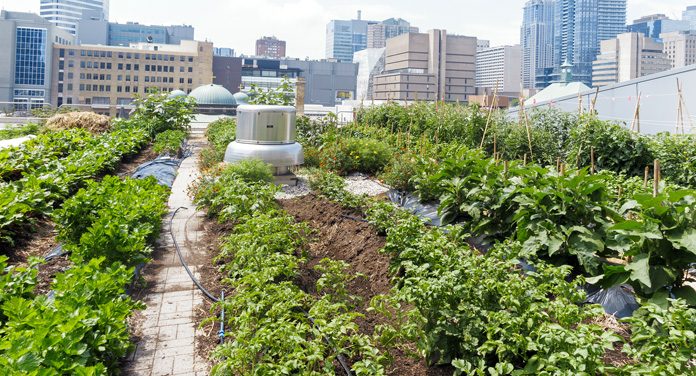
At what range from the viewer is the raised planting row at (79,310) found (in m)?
2.89

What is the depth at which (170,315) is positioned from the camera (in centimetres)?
480

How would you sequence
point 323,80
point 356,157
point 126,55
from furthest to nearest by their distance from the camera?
point 323,80 < point 126,55 < point 356,157

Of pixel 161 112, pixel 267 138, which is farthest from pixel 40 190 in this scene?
pixel 161 112

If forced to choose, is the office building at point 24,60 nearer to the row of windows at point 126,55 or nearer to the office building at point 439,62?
the row of windows at point 126,55

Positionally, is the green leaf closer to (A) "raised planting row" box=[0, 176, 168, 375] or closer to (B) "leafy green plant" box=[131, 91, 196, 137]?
(A) "raised planting row" box=[0, 176, 168, 375]

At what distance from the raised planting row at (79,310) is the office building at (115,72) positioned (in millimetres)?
102256

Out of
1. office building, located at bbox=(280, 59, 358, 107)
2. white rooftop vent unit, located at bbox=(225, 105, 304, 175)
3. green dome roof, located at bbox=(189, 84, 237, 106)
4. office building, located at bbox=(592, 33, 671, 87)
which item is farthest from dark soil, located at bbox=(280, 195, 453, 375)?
office building, located at bbox=(592, 33, 671, 87)

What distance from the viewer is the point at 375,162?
12.6m

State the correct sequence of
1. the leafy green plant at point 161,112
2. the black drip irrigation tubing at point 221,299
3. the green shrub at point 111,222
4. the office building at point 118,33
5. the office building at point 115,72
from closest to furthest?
1. the black drip irrigation tubing at point 221,299
2. the green shrub at point 111,222
3. the leafy green plant at point 161,112
4. the office building at point 115,72
5. the office building at point 118,33

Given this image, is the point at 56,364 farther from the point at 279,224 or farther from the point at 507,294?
the point at 279,224

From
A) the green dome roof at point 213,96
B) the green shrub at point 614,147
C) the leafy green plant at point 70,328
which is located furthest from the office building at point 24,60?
the leafy green plant at point 70,328

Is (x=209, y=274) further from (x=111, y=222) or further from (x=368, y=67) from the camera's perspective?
(x=368, y=67)

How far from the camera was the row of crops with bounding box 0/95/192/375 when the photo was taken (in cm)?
298

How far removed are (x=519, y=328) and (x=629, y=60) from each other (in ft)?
598
